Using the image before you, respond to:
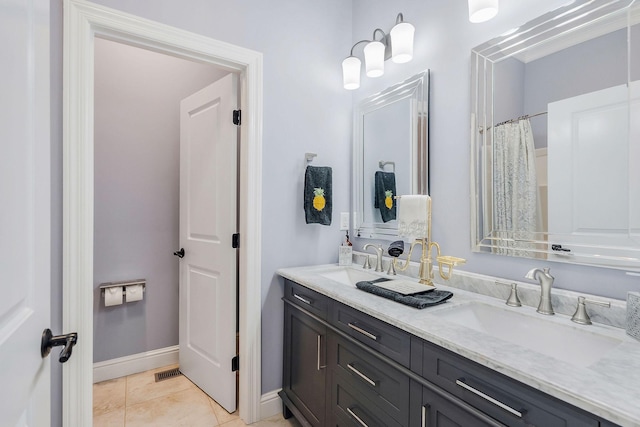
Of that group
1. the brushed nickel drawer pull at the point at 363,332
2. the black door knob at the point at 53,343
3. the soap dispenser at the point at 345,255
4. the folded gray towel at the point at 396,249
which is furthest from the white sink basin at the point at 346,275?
the black door knob at the point at 53,343

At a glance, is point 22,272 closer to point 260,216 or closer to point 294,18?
point 260,216

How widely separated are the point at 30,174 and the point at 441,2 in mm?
1891

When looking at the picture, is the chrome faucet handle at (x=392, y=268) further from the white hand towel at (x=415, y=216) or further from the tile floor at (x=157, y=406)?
the tile floor at (x=157, y=406)

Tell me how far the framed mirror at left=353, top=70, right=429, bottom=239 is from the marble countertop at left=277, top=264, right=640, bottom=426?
798 mm

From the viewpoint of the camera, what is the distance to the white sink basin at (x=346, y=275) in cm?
196

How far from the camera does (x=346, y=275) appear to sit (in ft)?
6.77

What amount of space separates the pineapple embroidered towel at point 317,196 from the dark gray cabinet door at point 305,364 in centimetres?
58

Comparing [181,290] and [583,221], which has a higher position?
[583,221]

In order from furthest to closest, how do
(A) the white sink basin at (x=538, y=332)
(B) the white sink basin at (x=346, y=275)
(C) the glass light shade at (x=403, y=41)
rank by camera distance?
(B) the white sink basin at (x=346, y=275)
(C) the glass light shade at (x=403, y=41)
(A) the white sink basin at (x=538, y=332)

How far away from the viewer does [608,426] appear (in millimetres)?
626

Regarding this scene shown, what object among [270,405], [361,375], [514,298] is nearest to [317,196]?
[361,375]

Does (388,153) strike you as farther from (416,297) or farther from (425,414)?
(425,414)

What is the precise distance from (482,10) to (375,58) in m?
0.66

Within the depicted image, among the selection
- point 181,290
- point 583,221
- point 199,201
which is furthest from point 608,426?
point 181,290
